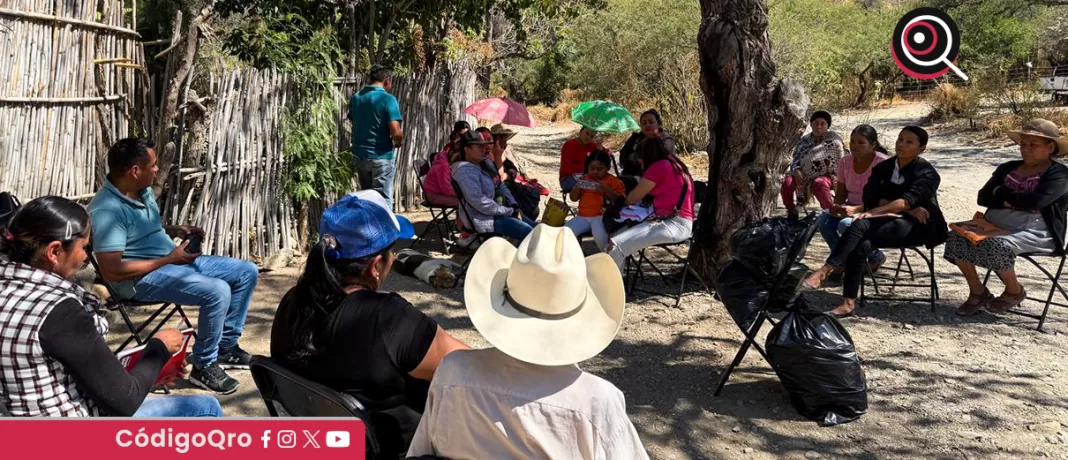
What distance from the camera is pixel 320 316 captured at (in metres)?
2.57

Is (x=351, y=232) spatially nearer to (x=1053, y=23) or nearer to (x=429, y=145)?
(x=429, y=145)

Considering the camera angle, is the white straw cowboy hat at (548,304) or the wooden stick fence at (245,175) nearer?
the white straw cowboy hat at (548,304)

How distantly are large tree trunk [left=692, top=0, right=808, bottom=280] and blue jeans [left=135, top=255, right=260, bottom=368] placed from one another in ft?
11.3

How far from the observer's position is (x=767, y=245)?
4504 millimetres

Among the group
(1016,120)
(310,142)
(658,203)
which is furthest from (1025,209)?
(1016,120)

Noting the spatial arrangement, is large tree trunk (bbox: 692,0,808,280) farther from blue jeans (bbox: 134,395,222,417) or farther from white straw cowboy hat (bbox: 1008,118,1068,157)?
blue jeans (bbox: 134,395,222,417)

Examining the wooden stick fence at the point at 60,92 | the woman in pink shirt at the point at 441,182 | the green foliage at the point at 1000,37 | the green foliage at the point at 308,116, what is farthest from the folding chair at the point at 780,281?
the green foliage at the point at 1000,37

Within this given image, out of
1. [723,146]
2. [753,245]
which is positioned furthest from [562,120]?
[753,245]

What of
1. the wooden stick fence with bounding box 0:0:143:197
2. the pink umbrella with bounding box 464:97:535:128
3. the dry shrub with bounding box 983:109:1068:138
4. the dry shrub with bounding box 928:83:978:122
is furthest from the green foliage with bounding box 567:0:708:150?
the wooden stick fence with bounding box 0:0:143:197

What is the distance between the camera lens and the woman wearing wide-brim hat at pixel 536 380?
1986 mm

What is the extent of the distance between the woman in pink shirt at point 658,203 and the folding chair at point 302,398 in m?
3.83

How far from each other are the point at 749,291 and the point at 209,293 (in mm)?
2819

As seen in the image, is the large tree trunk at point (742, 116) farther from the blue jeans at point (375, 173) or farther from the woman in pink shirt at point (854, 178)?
the blue jeans at point (375, 173)

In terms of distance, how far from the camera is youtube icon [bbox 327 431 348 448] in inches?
91.7
